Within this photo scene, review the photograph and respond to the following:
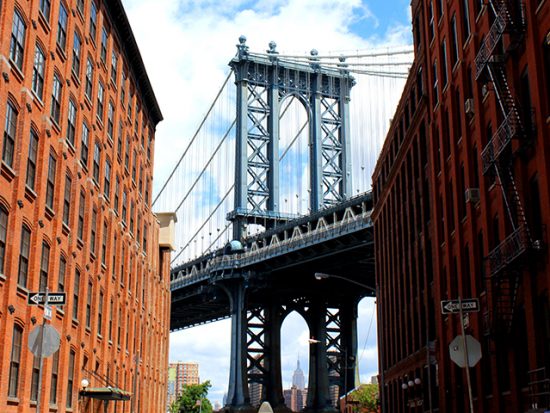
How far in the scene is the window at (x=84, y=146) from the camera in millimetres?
40409

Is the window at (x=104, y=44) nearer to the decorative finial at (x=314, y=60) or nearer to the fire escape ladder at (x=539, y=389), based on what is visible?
the fire escape ladder at (x=539, y=389)

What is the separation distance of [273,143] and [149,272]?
5184 cm

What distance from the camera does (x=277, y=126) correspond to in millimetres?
112688

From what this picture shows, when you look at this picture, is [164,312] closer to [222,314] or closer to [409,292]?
[409,292]

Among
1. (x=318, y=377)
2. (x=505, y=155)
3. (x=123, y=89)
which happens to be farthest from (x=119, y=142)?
(x=318, y=377)

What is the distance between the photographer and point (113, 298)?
4709 cm

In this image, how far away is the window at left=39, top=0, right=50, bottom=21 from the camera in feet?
109

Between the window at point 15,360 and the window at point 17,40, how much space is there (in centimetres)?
909

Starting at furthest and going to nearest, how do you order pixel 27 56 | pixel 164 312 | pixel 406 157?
pixel 164 312
pixel 406 157
pixel 27 56

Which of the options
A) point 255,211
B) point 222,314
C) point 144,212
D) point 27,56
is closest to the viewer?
point 27,56

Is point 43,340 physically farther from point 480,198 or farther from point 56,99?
point 480,198

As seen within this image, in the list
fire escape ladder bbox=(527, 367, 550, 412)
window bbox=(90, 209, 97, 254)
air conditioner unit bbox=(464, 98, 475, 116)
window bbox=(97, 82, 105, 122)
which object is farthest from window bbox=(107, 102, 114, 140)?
fire escape ladder bbox=(527, 367, 550, 412)

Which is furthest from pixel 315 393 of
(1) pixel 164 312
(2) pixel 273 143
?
(1) pixel 164 312

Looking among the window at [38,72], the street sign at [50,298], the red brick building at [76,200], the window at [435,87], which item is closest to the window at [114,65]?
the red brick building at [76,200]
